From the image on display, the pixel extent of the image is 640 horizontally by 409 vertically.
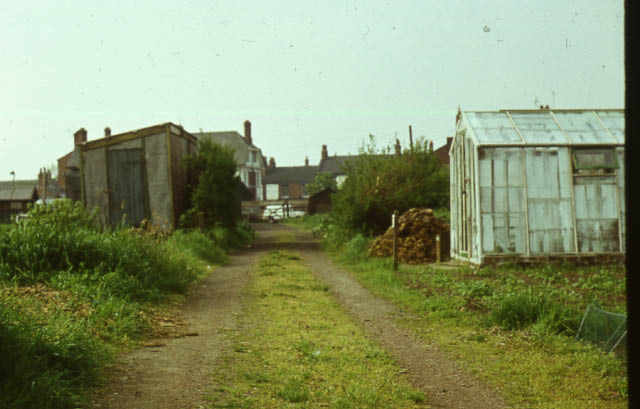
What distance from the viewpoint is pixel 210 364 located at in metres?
5.97

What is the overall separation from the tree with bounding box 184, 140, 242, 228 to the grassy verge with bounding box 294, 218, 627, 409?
9.95 meters

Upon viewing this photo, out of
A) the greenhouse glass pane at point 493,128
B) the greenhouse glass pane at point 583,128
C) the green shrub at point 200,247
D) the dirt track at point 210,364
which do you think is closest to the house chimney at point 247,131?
the green shrub at point 200,247

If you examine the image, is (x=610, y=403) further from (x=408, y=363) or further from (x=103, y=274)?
(x=103, y=274)

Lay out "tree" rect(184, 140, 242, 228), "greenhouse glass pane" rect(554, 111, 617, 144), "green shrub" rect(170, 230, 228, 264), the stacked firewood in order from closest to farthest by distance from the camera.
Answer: "greenhouse glass pane" rect(554, 111, 617, 144)
"green shrub" rect(170, 230, 228, 264)
the stacked firewood
"tree" rect(184, 140, 242, 228)

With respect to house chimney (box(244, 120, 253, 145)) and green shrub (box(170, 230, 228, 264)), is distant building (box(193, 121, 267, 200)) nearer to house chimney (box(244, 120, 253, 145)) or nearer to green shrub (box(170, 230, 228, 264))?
house chimney (box(244, 120, 253, 145))

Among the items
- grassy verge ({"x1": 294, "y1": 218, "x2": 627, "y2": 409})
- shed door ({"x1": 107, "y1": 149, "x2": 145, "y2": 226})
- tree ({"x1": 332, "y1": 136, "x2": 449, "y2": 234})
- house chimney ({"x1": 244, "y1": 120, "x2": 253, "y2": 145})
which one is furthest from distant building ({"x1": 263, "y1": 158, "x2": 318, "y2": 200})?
grassy verge ({"x1": 294, "y1": 218, "x2": 627, "y2": 409})

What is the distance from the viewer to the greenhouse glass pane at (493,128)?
564 inches

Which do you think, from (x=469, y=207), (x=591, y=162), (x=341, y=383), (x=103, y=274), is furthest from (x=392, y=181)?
(x=341, y=383)

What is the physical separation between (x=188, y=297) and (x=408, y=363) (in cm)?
557

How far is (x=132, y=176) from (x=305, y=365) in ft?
51.8

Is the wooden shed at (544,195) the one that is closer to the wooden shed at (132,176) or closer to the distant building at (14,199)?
the wooden shed at (132,176)

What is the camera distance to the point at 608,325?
658 cm

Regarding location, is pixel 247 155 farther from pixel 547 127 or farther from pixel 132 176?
pixel 547 127

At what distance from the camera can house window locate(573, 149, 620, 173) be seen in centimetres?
1421
